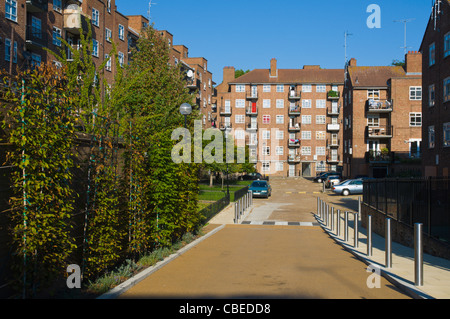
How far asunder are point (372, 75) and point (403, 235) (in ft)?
158

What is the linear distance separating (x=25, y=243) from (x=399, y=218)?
12.3m

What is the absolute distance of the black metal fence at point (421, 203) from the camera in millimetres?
10961

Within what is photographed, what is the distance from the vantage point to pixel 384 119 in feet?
179

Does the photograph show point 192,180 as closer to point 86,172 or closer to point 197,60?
point 86,172

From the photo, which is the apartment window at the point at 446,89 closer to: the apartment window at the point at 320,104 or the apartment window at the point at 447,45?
the apartment window at the point at 447,45

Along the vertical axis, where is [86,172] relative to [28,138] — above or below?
below

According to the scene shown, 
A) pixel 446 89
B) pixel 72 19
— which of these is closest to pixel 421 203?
pixel 446 89

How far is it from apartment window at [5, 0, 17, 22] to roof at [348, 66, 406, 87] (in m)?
41.9

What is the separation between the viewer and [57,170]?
5418 millimetres

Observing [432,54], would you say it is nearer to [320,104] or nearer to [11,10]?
[11,10]

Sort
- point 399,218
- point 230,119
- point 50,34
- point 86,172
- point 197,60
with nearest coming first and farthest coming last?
point 86,172, point 399,218, point 50,34, point 197,60, point 230,119

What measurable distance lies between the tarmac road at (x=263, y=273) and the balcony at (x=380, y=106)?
42382mm

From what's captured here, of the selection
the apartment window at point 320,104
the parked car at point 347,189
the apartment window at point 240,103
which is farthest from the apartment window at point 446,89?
the apartment window at point 240,103

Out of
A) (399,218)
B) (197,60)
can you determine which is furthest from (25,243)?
(197,60)
